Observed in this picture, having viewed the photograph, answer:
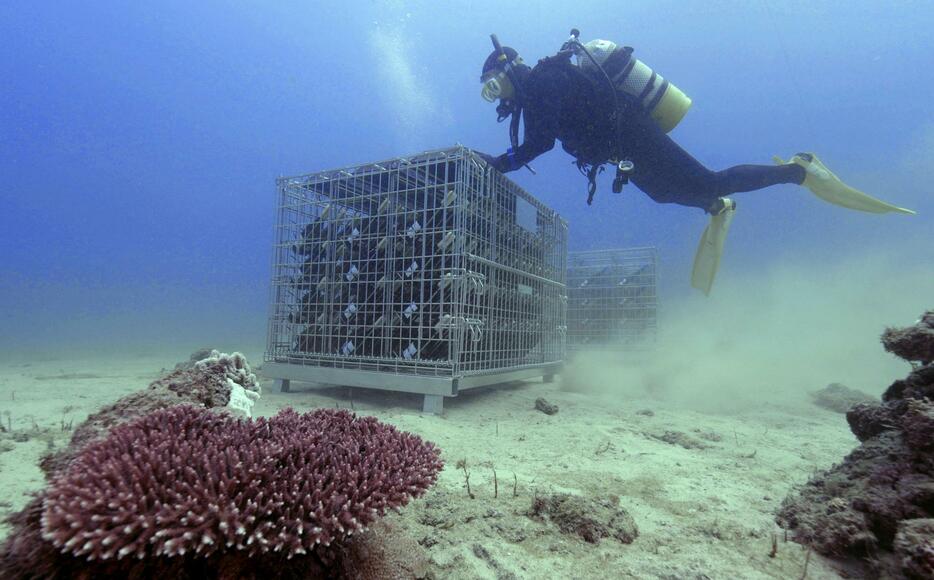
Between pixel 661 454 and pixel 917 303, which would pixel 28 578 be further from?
pixel 917 303

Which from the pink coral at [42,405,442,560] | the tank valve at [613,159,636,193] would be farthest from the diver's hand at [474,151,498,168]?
the pink coral at [42,405,442,560]

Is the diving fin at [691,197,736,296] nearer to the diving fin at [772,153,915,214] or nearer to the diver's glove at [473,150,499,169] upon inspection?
the diving fin at [772,153,915,214]

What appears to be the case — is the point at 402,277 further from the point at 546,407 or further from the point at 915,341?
the point at 915,341

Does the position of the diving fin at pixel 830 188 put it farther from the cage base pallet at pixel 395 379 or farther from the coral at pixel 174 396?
the coral at pixel 174 396

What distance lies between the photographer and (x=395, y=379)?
459 cm

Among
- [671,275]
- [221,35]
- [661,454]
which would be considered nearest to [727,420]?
[661,454]

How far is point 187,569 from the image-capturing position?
3.65 feet

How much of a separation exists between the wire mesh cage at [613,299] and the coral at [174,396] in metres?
8.54

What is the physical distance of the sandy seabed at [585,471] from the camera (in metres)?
1.63

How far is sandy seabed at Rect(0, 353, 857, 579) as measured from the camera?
163cm

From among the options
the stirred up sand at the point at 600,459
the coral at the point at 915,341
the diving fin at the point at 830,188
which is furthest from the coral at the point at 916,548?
the diving fin at the point at 830,188

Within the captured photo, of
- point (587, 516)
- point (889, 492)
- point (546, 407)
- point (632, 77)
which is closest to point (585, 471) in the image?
point (587, 516)

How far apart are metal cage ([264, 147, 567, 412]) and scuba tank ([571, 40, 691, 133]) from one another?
7.23ft

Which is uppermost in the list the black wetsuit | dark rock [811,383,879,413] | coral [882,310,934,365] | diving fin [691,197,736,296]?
the black wetsuit
